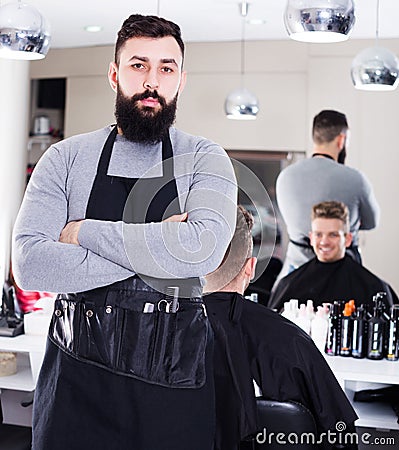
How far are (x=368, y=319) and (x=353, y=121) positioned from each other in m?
2.99

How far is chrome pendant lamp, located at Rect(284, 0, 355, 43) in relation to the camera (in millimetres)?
2352

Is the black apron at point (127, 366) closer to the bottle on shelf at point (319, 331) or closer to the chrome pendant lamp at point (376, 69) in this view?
the bottle on shelf at point (319, 331)

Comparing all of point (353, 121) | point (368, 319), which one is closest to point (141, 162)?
point (368, 319)

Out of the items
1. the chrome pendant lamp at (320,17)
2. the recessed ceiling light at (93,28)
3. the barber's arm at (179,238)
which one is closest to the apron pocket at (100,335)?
the barber's arm at (179,238)

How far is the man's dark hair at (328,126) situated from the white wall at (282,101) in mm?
1746

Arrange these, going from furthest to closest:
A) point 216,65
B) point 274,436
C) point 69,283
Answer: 1. point 216,65
2. point 274,436
3. point 69,283

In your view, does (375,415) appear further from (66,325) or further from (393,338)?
(66,325)

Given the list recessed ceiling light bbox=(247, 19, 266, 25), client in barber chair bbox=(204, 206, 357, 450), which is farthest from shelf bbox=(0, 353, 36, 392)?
recessed ceiling light bbox=(247, 19, 266, 25)

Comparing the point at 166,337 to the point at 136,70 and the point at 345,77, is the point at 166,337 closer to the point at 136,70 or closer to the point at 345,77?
the point at 136,70

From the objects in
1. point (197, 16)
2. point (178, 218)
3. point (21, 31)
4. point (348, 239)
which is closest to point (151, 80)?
point (178, 218)

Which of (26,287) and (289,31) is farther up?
(289,31)

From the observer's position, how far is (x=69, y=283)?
167cm

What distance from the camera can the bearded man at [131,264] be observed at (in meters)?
1.67

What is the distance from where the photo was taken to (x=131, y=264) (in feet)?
5.44
